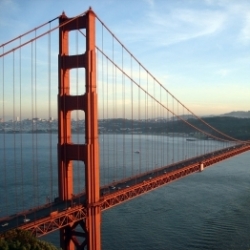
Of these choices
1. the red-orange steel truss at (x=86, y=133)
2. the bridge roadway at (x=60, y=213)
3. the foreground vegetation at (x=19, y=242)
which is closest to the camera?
the foreground vegetation at (x=19, y=242)

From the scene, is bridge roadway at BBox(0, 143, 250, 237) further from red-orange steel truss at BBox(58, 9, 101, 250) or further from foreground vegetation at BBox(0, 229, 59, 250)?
foreground vegetation at BBox(0, 229, 59, 250)

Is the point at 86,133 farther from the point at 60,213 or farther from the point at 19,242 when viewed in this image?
the point at 19,242

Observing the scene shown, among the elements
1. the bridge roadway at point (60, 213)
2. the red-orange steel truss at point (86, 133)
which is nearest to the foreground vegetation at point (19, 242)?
the bridge roadway at point (60, 213)

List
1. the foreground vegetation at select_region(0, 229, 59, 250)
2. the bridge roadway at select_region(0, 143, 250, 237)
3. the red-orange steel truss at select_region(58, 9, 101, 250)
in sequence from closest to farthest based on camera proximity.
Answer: the foreground vegetation at select_region(0, 229, 59, 250), the bridge roadway at select_region(0, 143, 250, 237), the red-orange steel truss at select_region(58, 9, 101, 250)

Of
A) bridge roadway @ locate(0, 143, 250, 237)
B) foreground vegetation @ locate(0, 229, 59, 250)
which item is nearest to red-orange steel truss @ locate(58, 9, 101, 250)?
bridge roadway @ locate(0, 143, 250, 237)

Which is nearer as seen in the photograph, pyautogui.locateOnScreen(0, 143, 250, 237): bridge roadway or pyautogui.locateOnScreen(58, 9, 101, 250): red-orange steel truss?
pyautogui.locateOnScreen(0, 143, 250, 237): bridge roadway

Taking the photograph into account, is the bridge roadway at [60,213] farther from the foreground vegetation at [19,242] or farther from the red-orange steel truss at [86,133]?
the foreground vegetation at [19,242]
